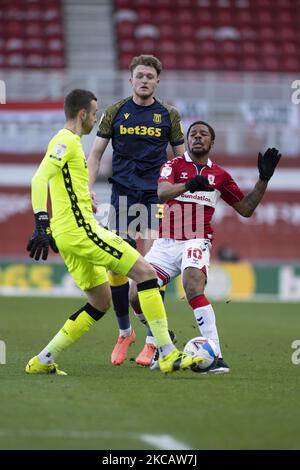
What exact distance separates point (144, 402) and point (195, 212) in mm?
2375

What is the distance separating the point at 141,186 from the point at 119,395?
2717 millimetres

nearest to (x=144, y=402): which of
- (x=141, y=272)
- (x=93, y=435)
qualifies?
(x=93, y=435)

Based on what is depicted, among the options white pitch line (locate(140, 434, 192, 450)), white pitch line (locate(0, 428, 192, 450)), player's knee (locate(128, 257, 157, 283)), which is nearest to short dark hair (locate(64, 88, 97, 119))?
player's knee (locate(128, 257, 157, 283))

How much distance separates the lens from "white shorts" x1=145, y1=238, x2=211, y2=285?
27.1 feet

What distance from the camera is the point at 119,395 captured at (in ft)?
22.2

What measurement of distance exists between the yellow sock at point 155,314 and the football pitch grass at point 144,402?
328 mm

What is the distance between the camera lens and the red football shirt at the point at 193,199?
27.7 ft

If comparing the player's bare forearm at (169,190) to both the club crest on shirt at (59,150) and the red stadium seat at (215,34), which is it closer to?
the club crest on shirt at (59,150)

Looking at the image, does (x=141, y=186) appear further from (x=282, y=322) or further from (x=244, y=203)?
(x=282, y=322)

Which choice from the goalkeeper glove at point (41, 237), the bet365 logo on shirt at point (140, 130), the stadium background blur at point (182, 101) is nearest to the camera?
the goalkeeper glove at point (41, 237)

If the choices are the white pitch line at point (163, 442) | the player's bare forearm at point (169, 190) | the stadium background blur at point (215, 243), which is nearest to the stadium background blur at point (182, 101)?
the stadium background blur at point (215, 243)

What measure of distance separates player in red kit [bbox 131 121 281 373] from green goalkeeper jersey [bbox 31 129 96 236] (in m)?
0.83

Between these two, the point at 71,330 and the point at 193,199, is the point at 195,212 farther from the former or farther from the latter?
the point at 71,330
